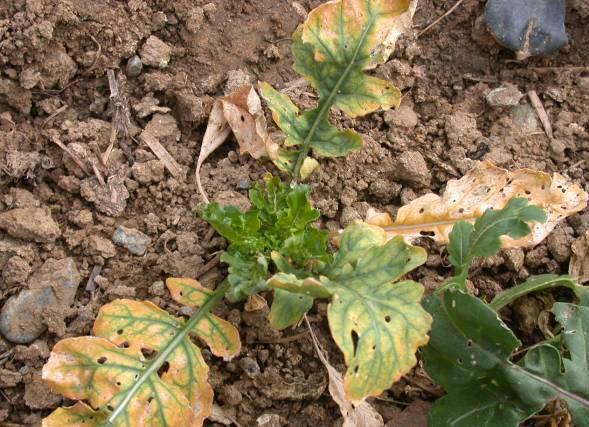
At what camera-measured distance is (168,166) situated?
8.99 ft

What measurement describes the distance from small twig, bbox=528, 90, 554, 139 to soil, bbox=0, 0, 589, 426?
0.03m

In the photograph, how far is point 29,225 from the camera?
2.51m

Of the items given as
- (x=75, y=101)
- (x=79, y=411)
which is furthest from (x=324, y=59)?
(x=79, y=411)

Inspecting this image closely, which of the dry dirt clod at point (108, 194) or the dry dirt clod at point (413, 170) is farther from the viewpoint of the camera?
the dry dirt clod at point (413, 170)

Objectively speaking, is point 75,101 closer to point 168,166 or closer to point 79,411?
point 168,166

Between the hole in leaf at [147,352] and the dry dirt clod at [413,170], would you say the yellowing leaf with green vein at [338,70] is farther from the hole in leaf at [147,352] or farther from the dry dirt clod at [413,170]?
the hole in leaf at [147,352]

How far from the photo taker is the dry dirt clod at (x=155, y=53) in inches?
113

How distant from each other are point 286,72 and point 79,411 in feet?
4.77

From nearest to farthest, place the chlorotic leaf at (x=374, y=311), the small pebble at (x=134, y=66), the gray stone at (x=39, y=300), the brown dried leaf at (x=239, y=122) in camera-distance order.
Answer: the chlorotic leaf at (x=374, y=311)
the gray stone at (x=39, y=300)
the brown dried leaf at (x=239, y=122)
the small pebble at (x=134, y=66)

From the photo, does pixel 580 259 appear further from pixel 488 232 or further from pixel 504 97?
pixel 504 97

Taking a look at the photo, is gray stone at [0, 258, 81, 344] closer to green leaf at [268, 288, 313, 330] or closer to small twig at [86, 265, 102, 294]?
small twig at [86, 265, 102, 294]

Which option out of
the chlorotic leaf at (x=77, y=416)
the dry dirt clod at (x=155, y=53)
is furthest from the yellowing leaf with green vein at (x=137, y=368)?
the dry dirt clod at (x=155, y=53)

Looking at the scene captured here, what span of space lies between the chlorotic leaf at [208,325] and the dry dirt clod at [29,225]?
1.49 ft

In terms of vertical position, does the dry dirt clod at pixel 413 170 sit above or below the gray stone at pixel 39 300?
above
